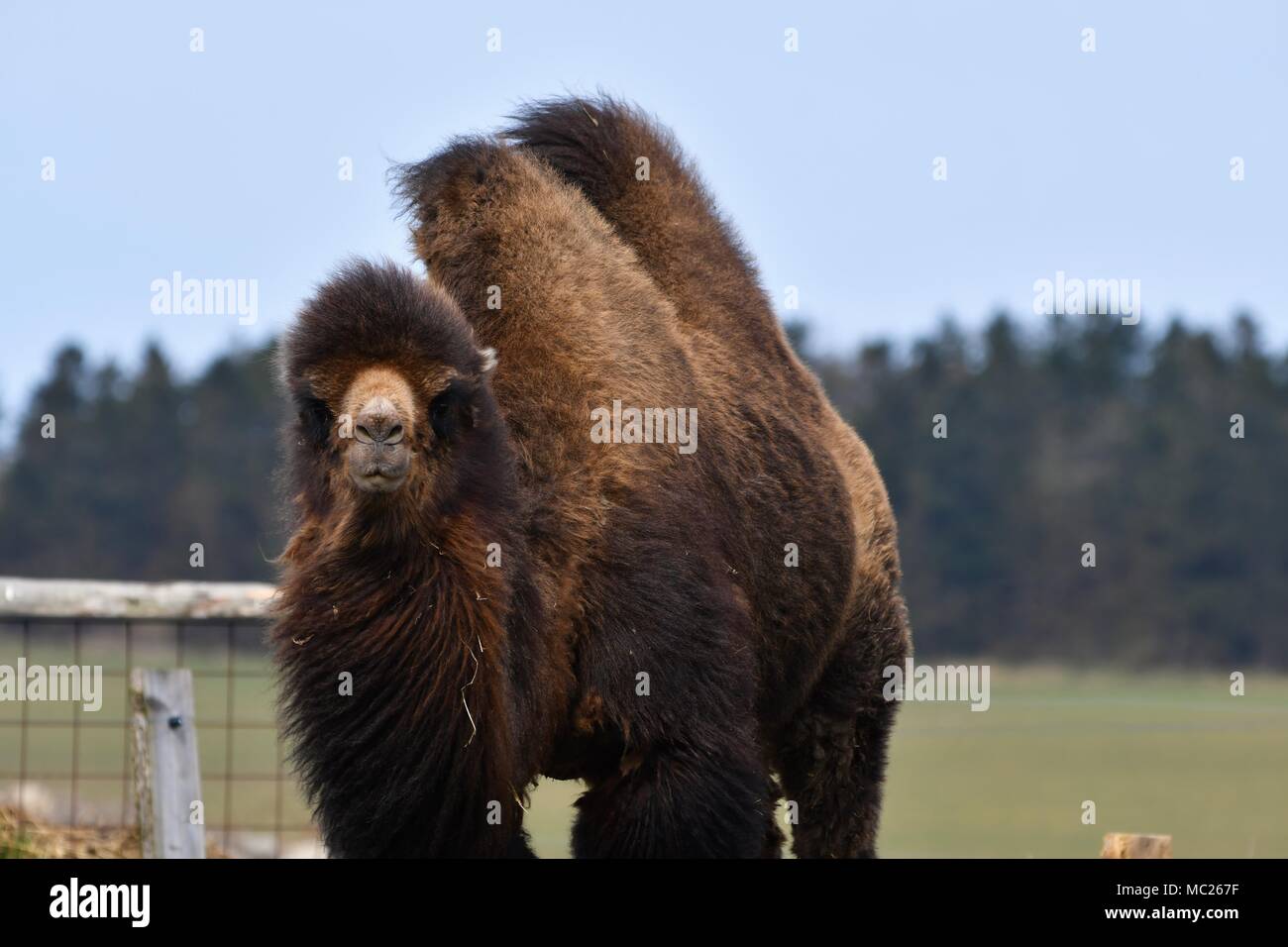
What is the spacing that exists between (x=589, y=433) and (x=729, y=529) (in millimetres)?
790

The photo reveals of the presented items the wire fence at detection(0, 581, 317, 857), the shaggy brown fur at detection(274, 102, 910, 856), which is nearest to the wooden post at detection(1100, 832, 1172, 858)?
the shaggy brown fur at detection(274, 102, 910, 856)

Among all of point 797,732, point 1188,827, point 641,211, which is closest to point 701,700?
point 797,732

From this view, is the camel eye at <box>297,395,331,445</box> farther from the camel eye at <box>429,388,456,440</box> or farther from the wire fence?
the wire fence

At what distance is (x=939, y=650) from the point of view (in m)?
57.0

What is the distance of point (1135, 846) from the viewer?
289 inches

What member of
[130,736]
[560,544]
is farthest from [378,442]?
[130,736]

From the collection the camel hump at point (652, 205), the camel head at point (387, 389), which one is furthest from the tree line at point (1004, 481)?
the camel head at point (387, 389)

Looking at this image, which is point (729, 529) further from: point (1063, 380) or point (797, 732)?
point (1063, 380)

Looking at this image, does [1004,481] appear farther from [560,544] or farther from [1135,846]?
[560,544]

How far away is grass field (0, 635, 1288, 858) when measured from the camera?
21.8 metres

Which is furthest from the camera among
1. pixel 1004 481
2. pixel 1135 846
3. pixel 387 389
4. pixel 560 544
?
pixel 1004 481

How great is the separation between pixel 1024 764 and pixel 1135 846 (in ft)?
106

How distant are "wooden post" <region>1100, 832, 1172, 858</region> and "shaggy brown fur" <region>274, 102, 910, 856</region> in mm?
1113

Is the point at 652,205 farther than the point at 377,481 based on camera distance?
Yes
